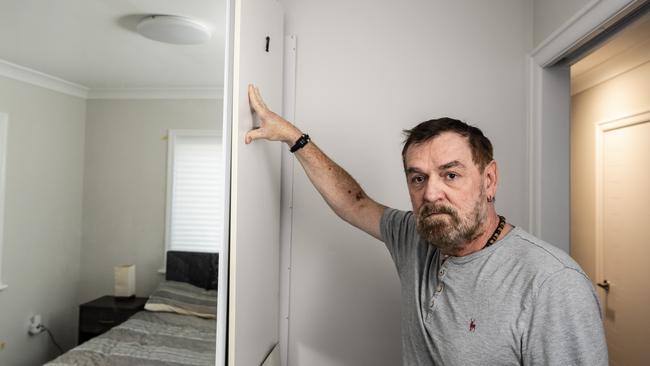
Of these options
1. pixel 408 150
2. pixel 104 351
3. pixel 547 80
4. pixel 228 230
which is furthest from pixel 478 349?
pixel 547 80

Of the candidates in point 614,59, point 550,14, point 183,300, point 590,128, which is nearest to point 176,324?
point 183,300

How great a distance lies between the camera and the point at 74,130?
84cm

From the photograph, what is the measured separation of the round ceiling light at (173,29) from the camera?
38.0 inches

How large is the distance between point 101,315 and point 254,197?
54cm

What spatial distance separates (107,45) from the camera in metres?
0.89

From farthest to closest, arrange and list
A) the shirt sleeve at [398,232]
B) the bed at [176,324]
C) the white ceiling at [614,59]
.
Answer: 1. the white ceiling at [614,59]
2. the shirt sleeve at [398,232]
3. the bed at [176,324]

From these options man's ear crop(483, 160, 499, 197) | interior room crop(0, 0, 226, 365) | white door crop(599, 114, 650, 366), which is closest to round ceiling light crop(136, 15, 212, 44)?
interior room crop(0, 0, 226, 365)

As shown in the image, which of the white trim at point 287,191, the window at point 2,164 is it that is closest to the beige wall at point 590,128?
the white trim at point 287,191

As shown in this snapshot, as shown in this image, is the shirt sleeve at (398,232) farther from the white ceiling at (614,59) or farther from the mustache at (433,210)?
the white ceiling at (614,59)

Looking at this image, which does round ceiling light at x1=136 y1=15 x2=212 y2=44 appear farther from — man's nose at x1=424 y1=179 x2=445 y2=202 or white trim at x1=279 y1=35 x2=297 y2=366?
man's nose at x1=424 y1=179 x2=445 y2=202

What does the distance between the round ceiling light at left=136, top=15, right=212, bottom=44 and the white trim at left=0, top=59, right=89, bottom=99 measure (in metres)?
0.22

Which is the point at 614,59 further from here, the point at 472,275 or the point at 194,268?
the point at 194,268

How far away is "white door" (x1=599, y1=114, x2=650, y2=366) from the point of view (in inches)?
82.7

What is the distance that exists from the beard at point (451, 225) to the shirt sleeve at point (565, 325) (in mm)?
217
